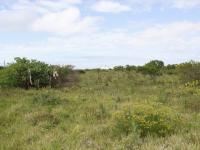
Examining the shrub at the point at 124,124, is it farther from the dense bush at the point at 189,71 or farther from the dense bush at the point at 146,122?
the dense bush at the point at 189,71

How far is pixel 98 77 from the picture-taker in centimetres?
3269

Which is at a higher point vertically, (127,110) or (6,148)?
(127,110)

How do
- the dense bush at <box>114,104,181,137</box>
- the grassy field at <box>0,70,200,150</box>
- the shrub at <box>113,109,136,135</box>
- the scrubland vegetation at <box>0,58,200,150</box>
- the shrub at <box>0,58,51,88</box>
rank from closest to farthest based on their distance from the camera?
1. the grassy field at <box>0,70,200,150</box>
2. the scrubland vegetation at <box>0,58,200,150</box>
3. the dense bush at <box>114,104,181,137</box>
4. the shrub at <box>113,109,136,135</box>
5. the shrub at <box>0,58,51,88</box>

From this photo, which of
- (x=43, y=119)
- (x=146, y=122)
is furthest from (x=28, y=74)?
(x=146, y=122)

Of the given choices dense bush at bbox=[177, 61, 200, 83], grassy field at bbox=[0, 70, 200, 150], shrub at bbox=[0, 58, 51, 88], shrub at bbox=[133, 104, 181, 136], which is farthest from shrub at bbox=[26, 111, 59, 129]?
dense bush at bbox=[177, 61, 200, 83]

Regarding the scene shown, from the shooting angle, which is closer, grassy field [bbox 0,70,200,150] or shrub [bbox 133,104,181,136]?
grassy field [bbox 0,70,200,150]

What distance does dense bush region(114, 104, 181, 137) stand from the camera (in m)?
9.69

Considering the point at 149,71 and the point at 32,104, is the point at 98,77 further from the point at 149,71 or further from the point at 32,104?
the point at 32,104

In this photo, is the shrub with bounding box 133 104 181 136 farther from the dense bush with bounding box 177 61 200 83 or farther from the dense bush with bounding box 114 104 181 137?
the dense bush with bounding box 177 61 200 83

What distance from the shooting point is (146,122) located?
9.79m

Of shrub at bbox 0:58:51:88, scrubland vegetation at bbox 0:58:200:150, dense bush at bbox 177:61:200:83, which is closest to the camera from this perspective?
scrubland vegetation at bbox 0:58:200:150

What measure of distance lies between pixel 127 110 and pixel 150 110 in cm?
60

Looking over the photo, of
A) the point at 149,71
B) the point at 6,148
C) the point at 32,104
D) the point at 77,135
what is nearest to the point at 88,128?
the point at 77,135

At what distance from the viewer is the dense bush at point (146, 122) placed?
969 cm
